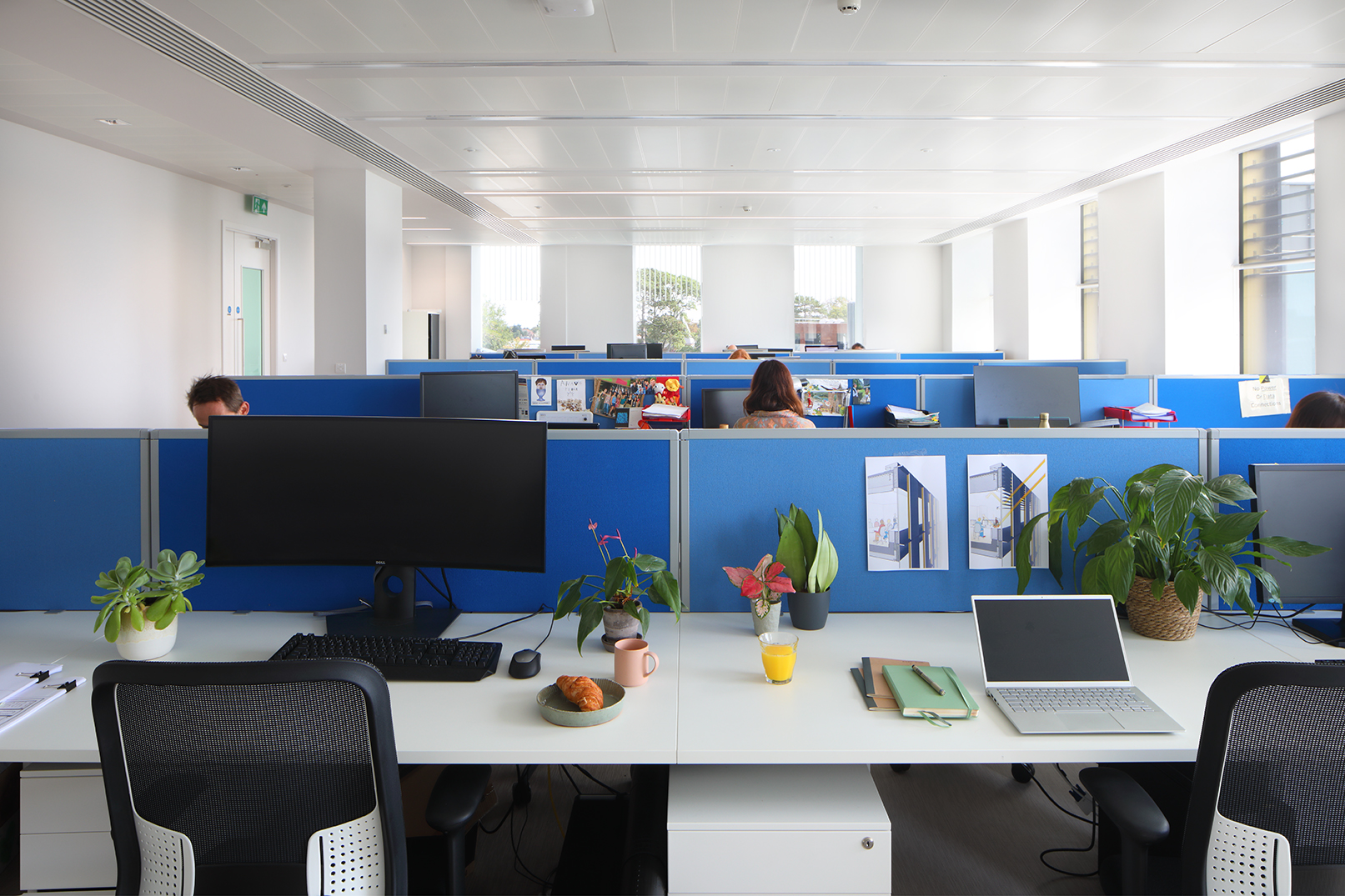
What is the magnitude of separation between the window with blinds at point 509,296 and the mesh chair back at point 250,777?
12214 mm

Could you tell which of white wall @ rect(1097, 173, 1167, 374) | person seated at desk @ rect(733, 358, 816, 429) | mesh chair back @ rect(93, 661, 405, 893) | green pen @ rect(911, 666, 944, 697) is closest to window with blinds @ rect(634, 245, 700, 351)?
white wall @ rect(1097, 173, 1167, 374)

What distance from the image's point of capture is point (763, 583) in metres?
1.47

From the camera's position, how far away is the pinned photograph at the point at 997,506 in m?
1.69

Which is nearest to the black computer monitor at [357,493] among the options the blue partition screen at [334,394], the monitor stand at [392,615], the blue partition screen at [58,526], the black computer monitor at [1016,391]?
the monitor stand at [392,615]

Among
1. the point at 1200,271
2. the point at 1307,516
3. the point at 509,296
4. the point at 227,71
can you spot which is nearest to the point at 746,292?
the point at 509,296

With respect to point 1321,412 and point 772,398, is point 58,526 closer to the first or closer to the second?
point 772,398

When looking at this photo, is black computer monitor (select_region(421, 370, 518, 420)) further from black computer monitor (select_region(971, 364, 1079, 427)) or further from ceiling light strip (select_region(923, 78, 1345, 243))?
ceiling light strip (select_region(923, 78, 1345, 243))

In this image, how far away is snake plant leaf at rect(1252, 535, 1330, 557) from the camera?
1.45 m

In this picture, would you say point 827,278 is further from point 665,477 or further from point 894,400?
point 665,477

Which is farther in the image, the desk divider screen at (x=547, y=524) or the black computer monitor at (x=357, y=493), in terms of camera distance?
the desk divider screen at (x=547, y=524)

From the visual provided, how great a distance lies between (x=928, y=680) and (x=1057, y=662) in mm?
239

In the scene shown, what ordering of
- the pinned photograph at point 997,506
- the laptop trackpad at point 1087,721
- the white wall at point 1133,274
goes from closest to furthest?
the laptop trackpad at point 1087,721 → the pinned photograph at point 997,506 → the white wall at point 1133,274

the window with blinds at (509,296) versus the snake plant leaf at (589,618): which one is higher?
the window with blinds at (509,296)

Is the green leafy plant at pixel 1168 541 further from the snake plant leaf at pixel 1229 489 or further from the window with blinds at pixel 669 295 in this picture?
the window with blinds at pixel 669 295
